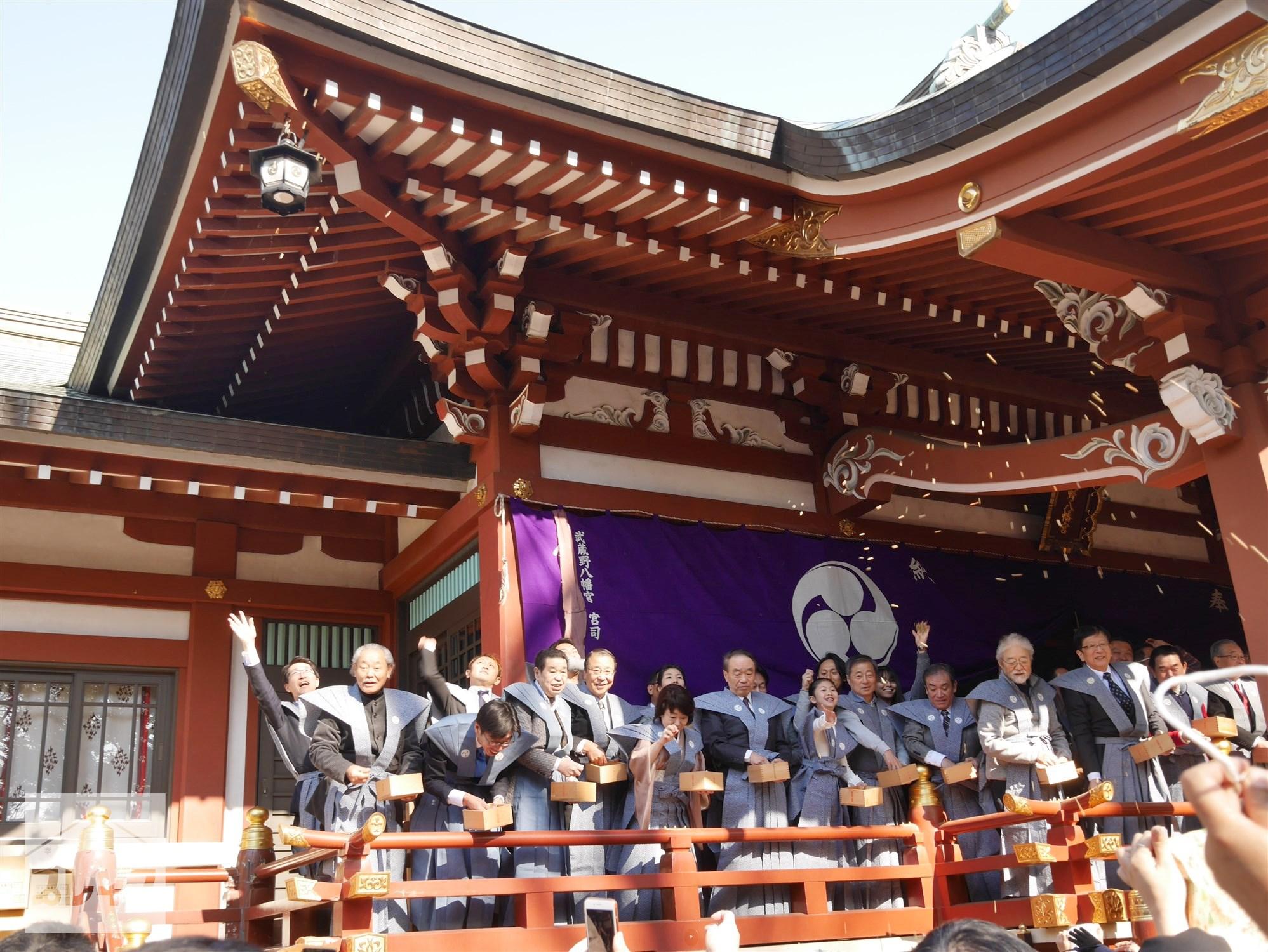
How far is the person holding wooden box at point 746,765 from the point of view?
568cm

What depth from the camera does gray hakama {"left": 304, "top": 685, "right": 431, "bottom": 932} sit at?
521 centimetres

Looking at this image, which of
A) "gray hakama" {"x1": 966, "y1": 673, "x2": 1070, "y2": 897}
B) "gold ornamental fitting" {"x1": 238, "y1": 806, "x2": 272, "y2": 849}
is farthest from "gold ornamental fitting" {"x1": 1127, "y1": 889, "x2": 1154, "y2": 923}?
"gold ornamental fitting" {"x1": 238, "y1": 806, "x2": 272, "y2": 849}

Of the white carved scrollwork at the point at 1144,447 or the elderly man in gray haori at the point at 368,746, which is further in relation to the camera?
the white carved scrollwork at the point at 1144,447

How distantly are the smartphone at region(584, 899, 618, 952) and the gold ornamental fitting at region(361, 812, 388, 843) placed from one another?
6.13 ft

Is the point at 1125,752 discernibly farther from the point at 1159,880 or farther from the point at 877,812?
the point at 1159,880

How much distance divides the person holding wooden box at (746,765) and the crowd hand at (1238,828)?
14.4ft

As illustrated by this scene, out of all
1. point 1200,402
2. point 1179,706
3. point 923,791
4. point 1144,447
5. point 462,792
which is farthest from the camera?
point 1144,447

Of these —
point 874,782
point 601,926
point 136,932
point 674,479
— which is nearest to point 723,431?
point 674,479

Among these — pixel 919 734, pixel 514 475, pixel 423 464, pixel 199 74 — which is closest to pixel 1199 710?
pixel 919 734

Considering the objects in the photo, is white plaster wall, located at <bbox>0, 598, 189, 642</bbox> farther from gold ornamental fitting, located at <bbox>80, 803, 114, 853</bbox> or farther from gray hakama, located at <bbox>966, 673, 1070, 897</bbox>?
gray hakama, located at <bbox>966, 673, 1070, 897</bbox>

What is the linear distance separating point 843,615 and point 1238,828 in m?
6.90

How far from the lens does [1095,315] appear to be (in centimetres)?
658

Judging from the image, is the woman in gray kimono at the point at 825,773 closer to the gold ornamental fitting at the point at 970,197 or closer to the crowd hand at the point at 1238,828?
the gold ornamental fitting at the point at 970,197

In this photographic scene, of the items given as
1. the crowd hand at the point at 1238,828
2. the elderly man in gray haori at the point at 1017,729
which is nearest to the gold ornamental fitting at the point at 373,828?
the elderly man in gray haori at the point at 1017,729
